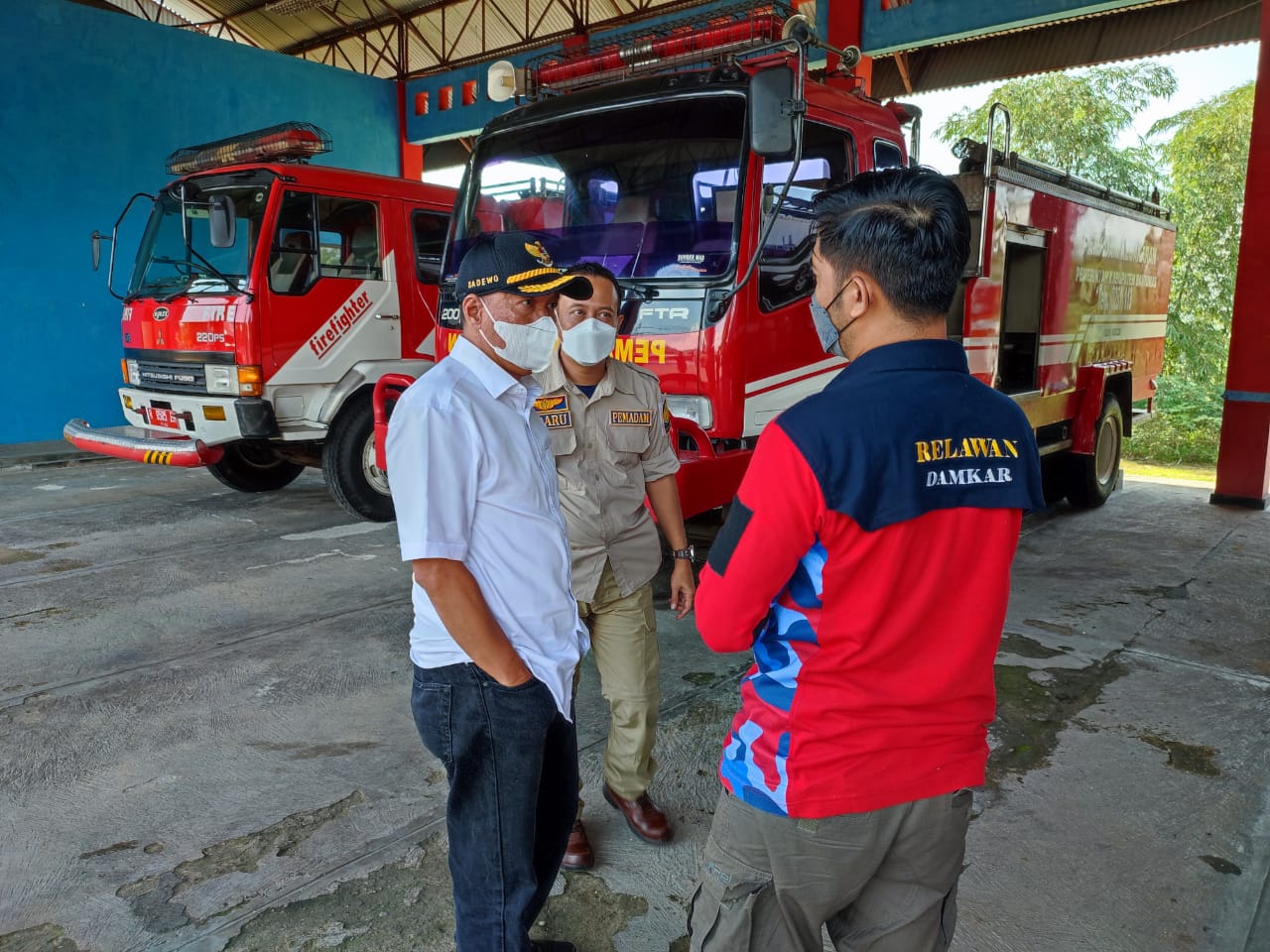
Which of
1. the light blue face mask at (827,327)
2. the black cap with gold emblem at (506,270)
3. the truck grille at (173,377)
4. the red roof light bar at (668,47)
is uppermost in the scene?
the red roof light bar at (668,47)

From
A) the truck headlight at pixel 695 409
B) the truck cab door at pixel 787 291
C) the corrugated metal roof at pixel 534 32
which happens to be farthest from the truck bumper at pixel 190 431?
the corrugated metal roof at pixel 534 32

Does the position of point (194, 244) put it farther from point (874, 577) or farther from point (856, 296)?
point (874, 577)

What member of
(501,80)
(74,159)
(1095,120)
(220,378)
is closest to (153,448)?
(220,378)

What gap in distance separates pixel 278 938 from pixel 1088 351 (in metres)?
6.39

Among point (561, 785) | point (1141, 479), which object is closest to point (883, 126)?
point (561, 785)

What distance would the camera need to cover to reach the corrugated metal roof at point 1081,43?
9.80 metres

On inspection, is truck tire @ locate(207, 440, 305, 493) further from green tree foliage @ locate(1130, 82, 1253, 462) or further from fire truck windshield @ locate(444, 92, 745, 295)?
green tree foliage @ locate(1130, 82, 1253, 462)

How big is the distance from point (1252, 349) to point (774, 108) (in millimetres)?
5662

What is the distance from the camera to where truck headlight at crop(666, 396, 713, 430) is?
4.01m

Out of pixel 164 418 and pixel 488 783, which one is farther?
pixel 164 418

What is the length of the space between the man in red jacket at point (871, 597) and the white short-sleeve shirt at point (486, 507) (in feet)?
1.53

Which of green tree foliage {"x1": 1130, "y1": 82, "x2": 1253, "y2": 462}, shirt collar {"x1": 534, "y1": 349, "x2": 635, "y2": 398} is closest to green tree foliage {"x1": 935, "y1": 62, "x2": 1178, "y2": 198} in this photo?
green tree foliage {"x1": 1130, "y1": 82, "x2": 1253, "y2": 462}

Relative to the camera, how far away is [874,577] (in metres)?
1.21

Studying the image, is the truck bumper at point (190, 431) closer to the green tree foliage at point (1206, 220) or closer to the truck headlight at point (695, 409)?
the truck headlight at point (695, 409)
